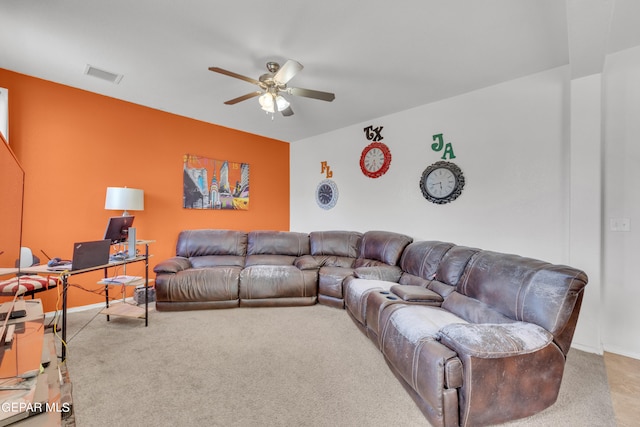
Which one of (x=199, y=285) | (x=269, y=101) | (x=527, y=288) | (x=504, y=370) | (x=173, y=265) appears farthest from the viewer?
(x=173, y=265)

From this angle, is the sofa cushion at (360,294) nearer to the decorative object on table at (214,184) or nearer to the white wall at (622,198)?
the white wall at (622,198)

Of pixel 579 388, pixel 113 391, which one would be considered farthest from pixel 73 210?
pixel 579 388

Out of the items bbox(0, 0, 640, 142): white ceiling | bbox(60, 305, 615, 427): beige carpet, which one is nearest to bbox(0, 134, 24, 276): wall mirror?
A: bbox(60, 305, 615, 427): beige carpet

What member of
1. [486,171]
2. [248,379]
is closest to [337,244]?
[486,171]

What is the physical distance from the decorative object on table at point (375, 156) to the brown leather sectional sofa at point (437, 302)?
3.33 feet

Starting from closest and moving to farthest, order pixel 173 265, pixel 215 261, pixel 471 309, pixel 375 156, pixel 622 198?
pixel 471 309 < pixel 622 198 < pixel 173 265 < pixel 215 261 < pixel 375 156

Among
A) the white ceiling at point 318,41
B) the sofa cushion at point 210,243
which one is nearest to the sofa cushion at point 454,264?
the white ceiling at point 318,41

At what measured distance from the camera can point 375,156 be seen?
4.30m

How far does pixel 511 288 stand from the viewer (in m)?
1.89

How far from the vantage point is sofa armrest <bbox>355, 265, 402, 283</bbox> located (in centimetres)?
336

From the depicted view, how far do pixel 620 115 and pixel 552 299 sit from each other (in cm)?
208

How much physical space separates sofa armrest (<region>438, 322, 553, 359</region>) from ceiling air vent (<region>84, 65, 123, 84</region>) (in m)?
3.97

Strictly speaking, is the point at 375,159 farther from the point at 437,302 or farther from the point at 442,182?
the point at 437,302

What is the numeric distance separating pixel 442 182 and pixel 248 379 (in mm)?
3089
